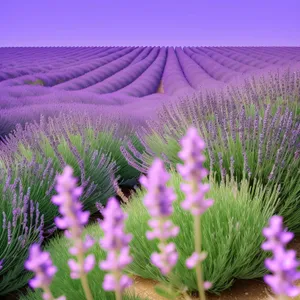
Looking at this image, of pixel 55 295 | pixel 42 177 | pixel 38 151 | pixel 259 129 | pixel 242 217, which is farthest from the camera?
pixel 38 151

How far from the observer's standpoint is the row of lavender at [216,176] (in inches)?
79.0

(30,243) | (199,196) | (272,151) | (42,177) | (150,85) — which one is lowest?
(150,85)

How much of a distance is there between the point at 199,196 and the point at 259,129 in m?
2.22

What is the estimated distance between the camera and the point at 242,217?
6.48ft

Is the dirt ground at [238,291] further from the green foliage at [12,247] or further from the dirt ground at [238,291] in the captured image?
the green foliage at [12,247]

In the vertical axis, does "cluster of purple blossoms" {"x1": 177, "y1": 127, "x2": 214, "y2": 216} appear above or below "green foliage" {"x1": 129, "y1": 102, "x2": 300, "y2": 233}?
above

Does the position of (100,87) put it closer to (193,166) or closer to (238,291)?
(238,291)

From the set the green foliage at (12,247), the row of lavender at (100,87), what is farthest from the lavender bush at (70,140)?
the row of lavender at (100,87)

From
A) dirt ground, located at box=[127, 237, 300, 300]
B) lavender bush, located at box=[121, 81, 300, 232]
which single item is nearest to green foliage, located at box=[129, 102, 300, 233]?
lavender bush, located at box=[121, 81, 300, 232]

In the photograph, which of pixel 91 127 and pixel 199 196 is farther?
pixel 91 127

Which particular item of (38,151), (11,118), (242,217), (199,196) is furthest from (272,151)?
(11,118)

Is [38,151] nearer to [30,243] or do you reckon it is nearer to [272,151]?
[30,243]

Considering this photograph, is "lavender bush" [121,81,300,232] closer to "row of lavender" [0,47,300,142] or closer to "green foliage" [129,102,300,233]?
"green foliage" [129,102,300,233]

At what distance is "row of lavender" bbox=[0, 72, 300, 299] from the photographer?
79.0 inches
